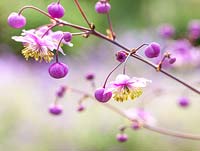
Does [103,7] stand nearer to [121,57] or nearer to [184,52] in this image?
[121,57]

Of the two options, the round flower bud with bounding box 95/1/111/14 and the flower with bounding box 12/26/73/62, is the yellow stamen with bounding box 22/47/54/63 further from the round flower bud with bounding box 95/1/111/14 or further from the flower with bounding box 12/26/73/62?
the round flower bud with bounding box 95/1/111/14

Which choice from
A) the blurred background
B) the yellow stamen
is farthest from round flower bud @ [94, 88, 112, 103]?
the blurred background

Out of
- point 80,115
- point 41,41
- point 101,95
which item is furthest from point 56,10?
point 80,115

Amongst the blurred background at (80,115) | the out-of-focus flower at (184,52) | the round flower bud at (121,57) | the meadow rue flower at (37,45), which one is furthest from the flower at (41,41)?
the blurred background at (80,115)

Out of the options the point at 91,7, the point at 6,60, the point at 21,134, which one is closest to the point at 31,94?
the point at 21,134

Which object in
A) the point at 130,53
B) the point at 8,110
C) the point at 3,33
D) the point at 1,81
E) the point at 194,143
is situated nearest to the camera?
the point at 130,53

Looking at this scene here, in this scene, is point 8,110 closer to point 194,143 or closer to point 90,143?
point 90,143
